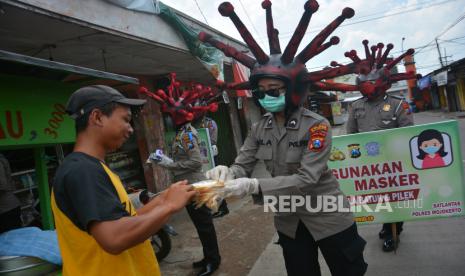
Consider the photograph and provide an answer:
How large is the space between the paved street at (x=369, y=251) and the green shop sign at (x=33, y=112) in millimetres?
2115

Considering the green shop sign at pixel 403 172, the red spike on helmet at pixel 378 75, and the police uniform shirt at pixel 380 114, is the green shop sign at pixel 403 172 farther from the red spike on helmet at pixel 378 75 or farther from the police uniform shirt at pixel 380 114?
the red spike on helmet at pixel 378 75

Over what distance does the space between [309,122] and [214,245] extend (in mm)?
2451

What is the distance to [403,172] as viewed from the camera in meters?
3.77

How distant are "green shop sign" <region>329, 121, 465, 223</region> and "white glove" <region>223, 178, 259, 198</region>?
2.07 metres

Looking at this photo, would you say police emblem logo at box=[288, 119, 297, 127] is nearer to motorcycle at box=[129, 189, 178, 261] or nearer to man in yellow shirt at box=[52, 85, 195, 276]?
man in yellow shirt at box=[52, 85, 195, 276]

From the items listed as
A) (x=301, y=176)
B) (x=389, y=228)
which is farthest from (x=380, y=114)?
(x=301, y=176)

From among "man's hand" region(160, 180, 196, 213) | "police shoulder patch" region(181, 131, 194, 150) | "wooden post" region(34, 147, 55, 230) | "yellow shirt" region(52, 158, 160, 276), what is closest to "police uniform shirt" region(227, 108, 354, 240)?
"man's hand" region(160, 180, 196, 213)

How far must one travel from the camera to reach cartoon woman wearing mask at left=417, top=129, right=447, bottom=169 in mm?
3598

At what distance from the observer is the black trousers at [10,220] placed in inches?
140

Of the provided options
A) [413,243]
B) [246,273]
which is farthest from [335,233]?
[413,243]

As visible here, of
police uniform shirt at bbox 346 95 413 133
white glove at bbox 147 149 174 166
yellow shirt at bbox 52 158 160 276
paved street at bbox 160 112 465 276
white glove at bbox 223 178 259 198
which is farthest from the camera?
white glove at bbox 147 149 174 166

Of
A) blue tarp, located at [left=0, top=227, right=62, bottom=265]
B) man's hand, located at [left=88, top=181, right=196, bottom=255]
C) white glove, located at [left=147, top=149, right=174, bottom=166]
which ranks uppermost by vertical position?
white glove, located at [left=147, top=149, right=174, bottom=166]

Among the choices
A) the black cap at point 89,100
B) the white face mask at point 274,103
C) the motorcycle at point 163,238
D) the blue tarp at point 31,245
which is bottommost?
the motorcycle at point 163,238

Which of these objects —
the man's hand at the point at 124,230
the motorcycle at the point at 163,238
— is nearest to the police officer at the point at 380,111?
the motorcycle at the point at 163,238
